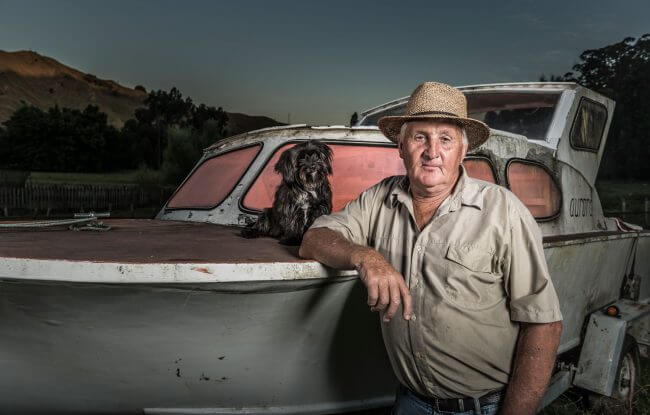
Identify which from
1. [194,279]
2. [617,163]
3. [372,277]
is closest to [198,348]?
[194,279]


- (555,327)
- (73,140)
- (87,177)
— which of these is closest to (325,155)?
(555,327)

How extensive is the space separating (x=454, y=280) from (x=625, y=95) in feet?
152

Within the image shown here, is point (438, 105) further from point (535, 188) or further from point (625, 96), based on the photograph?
point (625, 96)

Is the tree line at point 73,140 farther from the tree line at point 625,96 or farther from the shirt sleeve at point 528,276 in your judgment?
the shirt sleeve at point 528,276

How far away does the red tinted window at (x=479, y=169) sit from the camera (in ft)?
11.7

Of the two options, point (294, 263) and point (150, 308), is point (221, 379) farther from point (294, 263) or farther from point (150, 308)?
point (294, 263)

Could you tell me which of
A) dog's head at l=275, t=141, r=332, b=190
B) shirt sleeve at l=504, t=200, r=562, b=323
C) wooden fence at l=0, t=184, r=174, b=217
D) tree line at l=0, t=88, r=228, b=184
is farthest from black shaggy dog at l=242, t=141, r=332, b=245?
tree line at l=0, t=88, r=228, b=184

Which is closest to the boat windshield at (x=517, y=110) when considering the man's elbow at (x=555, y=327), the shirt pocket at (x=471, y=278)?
the shirt pocket at (x=471, y=278)

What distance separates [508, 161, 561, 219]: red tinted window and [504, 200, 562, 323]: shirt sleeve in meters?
2.00

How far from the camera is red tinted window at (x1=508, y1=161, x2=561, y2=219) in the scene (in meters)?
3.82

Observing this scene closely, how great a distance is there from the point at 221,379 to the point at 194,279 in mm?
728

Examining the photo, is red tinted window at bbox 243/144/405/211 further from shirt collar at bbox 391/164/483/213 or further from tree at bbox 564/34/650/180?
tree at bbox 564/34/650/180

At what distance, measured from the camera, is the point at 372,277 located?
1.78 m

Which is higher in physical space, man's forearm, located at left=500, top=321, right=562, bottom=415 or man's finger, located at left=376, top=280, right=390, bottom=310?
man's finger, located at left=376, top=280, right=390, bottom=310
